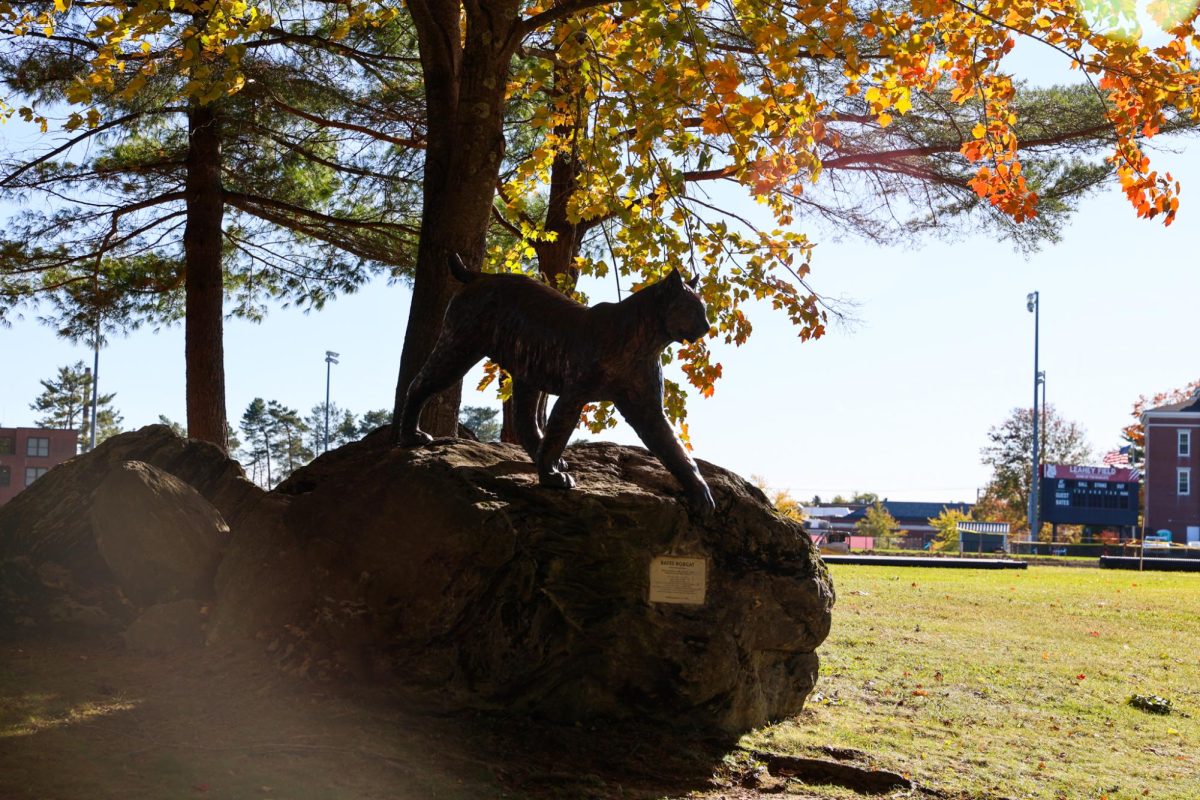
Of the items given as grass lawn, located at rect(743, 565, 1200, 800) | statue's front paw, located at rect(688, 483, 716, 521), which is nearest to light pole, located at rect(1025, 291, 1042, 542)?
grass lawn, located at rect(743, 565, 1200, 800)

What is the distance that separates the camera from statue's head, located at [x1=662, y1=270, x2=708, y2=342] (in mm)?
5480

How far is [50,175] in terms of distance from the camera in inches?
528

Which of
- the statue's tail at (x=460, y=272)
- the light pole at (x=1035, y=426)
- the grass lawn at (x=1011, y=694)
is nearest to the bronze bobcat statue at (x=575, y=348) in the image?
the statue's tail at (x=460, y=272)

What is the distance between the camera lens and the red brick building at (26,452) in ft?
153

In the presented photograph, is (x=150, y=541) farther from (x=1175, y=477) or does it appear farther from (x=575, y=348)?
(x=1175, y=477)

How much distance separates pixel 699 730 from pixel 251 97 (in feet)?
32.1

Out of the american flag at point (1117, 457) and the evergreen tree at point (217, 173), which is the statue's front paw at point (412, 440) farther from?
the american flag at point (1117, 457)

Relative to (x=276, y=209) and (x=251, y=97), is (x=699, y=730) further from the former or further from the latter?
(x=276, y=209)

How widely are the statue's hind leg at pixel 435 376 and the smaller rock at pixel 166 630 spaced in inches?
61.1

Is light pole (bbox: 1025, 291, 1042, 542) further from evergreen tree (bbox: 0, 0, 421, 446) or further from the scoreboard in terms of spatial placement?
evergreen tree (bbox: 0, 0, 421, 446)

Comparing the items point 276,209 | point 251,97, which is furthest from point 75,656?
point 276,209

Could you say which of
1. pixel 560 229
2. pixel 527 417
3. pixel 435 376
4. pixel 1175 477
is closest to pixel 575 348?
pixel 527 417

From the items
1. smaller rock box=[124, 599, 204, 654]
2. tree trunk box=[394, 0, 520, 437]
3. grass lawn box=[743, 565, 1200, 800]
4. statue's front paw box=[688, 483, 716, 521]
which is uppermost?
tree trunk box=[394, 0, 520, 437]

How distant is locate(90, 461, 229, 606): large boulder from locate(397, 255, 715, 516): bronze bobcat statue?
173cm
